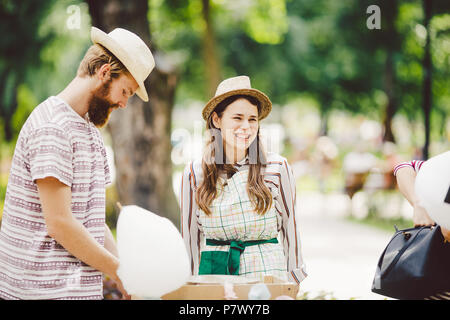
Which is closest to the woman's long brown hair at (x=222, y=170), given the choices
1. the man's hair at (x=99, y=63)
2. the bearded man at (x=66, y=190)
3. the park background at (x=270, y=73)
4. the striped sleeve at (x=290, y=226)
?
the striped sleeve at (x=290, y=226)

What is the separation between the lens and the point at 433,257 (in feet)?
6.83

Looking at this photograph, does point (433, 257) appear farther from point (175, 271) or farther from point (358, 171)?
point (358, 171)

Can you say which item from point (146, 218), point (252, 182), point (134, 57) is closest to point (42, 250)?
point (146, 218)

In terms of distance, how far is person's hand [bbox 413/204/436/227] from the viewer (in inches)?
86.1

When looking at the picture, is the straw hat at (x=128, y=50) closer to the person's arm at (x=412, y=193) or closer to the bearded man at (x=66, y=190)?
the bearded man at (x=66, y=190)

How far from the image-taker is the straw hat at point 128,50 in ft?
7.15

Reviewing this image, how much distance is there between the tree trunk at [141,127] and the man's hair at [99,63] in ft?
15.4

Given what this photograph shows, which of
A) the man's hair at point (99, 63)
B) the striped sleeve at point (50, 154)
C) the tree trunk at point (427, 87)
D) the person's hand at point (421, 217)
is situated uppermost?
the tree trunk at point (427, 87)

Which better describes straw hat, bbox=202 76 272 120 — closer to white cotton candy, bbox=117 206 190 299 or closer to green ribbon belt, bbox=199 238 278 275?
green ribbon belt, bbox=199 238 278 275

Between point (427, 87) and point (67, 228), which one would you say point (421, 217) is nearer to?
point (67, 228)

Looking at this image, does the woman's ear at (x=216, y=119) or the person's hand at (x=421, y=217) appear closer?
the person's hand at (x=421, y=217)

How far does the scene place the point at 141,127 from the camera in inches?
278
